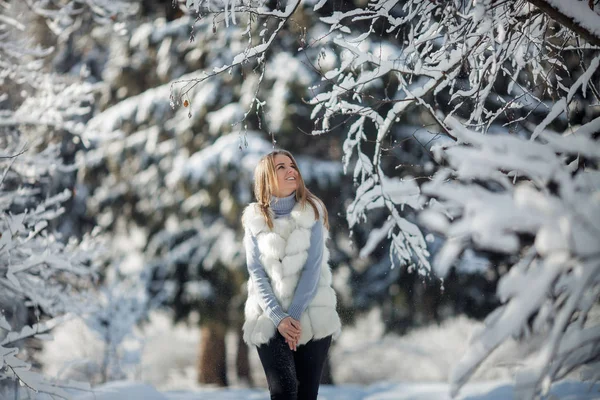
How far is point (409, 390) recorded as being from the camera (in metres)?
5.92

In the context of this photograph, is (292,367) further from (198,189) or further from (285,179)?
(198,189)

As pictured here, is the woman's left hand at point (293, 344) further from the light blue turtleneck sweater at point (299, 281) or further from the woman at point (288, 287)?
the light blue turtleneck sweater at point (299, 281)

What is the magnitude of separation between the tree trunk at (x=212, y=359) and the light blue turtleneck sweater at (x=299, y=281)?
23.9 feet

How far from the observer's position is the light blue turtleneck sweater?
8.84 ft

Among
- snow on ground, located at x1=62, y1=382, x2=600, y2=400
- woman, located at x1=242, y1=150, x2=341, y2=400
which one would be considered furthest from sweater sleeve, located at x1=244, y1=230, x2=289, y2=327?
snow on ground, located at x1=62, y1=382, x2=600, y2=400

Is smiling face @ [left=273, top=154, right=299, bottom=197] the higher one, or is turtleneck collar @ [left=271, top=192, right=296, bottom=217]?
smiling face @ [left=273, top=154, right=299, bottom=197]

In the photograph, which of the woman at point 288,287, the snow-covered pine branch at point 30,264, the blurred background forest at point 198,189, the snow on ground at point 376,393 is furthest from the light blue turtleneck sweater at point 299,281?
the blurred background forest at point 198,189

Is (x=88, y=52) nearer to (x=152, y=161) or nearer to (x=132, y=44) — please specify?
(x=132, y=44)

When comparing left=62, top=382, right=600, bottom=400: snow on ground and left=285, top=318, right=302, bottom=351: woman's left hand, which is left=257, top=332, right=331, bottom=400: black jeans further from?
left=62, top=382, right=600, bottom=400: snow on ground

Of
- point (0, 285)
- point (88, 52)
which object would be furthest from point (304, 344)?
point (88, 52)

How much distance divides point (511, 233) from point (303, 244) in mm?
1358

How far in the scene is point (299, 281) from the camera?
275 centimetres

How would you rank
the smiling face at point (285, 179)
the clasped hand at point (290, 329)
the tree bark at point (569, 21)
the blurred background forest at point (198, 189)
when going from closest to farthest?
the tree bark at point (569, 21), the clasped hand at point (290, 329), the smiling face at point (285, 179), the blurred background forest at point (198, 189)

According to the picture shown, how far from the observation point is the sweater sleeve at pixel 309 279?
2707 mm
